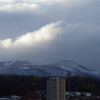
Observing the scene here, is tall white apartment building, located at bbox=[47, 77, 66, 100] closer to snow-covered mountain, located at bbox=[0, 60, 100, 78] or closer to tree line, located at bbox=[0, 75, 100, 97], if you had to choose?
tree line, located at bbox=[0, 75, 100, 97]

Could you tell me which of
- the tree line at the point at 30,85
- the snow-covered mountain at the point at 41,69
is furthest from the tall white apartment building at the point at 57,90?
the snow-covered mountain at the point at 41,69

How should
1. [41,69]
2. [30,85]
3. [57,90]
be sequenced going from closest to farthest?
[57,90]
[30,85]
[41,69]

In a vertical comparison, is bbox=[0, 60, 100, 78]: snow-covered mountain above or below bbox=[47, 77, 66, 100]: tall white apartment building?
above

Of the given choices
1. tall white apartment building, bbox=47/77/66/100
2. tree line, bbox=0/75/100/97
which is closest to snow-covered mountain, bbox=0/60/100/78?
tree line, bbox=0/75/100/97

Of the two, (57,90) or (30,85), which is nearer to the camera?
(57,90)

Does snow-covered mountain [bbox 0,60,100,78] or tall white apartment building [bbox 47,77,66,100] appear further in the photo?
snow-covered mountain [bbox 0,60,100,78]

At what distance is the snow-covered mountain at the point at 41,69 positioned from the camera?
68750 millimetres

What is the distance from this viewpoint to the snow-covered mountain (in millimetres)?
68750

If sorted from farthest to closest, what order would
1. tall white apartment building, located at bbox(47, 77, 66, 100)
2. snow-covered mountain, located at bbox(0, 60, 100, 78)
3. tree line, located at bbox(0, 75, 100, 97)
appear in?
snow-covered mountain, located at bbox(0, 60, 100, 78)
tree line, located at bbox(0, 75, 100, 97)
tall white apartment building, located at bbox(47, 77, 66, 100)

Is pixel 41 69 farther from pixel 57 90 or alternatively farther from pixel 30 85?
pixel 57 90

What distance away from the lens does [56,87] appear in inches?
1537

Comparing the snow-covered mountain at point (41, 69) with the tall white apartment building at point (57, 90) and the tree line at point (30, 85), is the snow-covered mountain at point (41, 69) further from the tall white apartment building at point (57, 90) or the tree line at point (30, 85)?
the tall white apartment building at point (57, 90)

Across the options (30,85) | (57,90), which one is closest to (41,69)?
(30,85)

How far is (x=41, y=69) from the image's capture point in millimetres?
72500
